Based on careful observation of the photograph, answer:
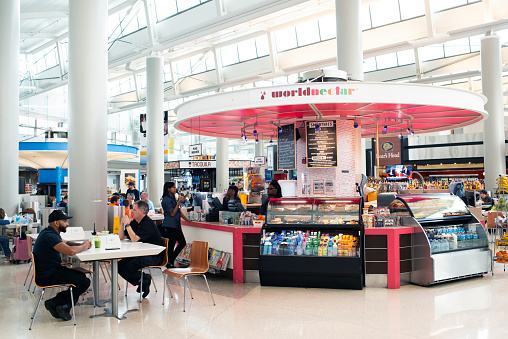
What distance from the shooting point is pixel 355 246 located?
22.0 feet

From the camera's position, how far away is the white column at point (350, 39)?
10.4 metres

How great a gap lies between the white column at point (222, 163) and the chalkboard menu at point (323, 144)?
1593 centimetres

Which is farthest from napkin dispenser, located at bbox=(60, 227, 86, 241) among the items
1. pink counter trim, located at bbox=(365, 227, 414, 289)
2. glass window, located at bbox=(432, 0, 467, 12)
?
glass window, located at bbox=(432, 0, 467, 12)

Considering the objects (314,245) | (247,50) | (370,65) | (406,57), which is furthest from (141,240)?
(370,65)

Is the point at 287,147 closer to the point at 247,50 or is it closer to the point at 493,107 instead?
the point at 493,107

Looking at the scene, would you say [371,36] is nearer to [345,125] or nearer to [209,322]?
[345,125]

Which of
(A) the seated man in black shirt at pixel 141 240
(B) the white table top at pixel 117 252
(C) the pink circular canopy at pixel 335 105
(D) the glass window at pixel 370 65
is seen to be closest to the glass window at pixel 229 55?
(D) the glass window at pixel 370 65

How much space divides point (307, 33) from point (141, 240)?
47.9ft

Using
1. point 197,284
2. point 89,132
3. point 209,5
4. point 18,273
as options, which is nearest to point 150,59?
point 209,5

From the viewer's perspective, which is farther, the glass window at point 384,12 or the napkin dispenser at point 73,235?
the glass window at point 384,12

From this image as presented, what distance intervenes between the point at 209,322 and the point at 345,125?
559 centimetres

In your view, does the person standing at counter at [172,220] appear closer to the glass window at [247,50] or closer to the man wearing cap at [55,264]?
the man wearing cap at [55,264]

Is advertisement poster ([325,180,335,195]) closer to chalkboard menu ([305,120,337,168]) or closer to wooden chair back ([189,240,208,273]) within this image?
chalkboard menu ([305,120,337,168])

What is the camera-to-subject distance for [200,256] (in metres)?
6.23
